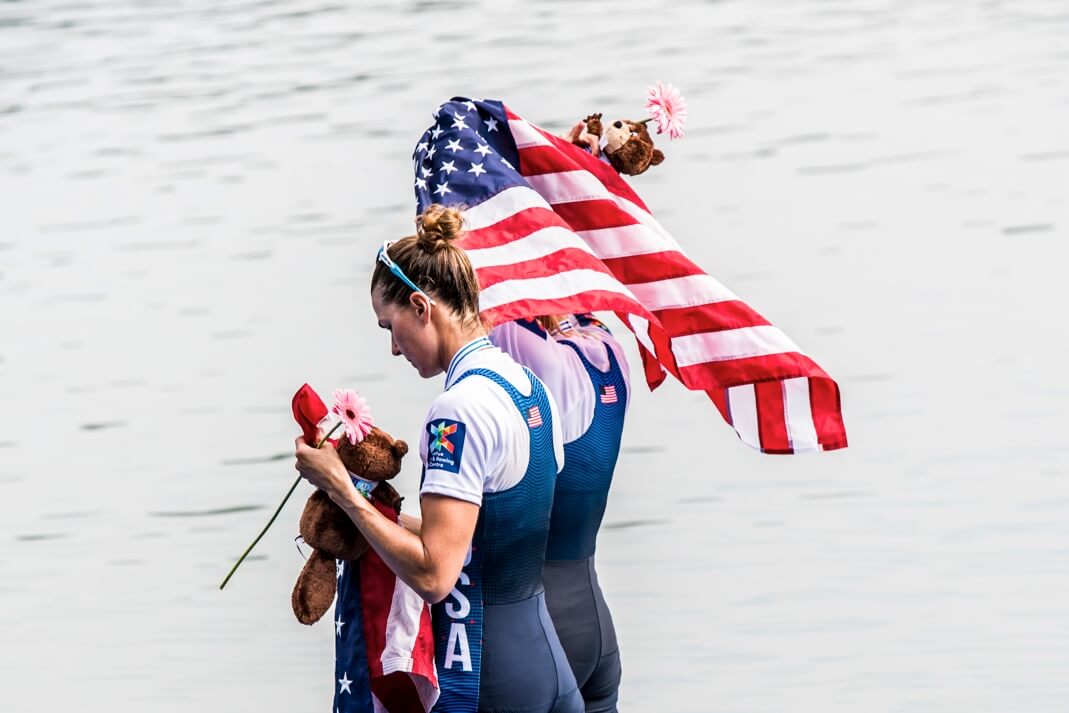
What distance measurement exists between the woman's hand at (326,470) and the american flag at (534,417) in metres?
0.31

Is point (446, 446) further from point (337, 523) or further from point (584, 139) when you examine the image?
point (584, 139)

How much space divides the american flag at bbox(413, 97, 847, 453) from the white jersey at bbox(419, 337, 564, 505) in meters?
0.63

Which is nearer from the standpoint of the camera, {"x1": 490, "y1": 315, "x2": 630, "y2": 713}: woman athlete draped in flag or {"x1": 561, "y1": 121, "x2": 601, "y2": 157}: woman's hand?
{"x1": 490, "y1": 315, "x2": 630, "y2": 713}: woman athlete draped in flag

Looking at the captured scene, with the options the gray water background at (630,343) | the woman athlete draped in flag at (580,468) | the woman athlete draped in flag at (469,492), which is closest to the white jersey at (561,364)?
the woman athlete draped in flag at (580,468)

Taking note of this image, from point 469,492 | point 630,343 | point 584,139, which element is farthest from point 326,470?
point 630,343

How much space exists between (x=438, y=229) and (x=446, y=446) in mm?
380

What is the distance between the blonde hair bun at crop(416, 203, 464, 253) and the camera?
9.40 feet

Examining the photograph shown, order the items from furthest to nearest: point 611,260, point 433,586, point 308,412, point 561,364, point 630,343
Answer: point 630,343 < point 611,260 < point 561,364 < point 308,412 < point 433,586

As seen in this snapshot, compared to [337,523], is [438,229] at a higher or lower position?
higher

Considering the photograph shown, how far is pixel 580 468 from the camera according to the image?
131 inches

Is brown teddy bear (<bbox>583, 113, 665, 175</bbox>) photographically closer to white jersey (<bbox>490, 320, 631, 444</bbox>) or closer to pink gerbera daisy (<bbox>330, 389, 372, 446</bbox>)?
white jersey (<bbox>490, 320, 631, 444</bbox>)

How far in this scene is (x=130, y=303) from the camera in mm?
8766

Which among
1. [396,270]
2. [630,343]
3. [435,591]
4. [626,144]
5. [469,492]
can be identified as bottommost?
[630,343]

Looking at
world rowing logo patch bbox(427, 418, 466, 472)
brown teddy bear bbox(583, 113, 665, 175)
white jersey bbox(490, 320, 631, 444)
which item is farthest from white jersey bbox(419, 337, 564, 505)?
brown teddy bear bbox(583, 113, 665, 175)
